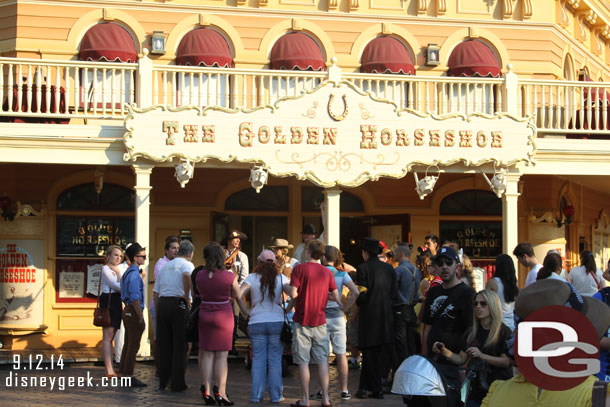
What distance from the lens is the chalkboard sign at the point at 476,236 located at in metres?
18.0

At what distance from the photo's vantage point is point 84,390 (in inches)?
415

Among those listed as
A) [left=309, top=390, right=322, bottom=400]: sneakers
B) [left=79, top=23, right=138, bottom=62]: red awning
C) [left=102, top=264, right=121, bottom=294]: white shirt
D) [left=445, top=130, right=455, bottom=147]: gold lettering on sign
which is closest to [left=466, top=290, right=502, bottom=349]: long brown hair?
[left=309, top=390, right=322, bottom=400]: sneakers

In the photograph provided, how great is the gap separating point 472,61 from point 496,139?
3749 mm

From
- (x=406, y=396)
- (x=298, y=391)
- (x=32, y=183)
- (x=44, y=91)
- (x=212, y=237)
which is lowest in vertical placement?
(x=298, y=391)

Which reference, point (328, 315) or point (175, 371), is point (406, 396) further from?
point (175, 371)

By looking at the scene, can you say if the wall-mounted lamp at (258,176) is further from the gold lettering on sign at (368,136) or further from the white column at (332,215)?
the gold lettering on sign at (368,136)

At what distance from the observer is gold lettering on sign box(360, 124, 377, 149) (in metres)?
14.3

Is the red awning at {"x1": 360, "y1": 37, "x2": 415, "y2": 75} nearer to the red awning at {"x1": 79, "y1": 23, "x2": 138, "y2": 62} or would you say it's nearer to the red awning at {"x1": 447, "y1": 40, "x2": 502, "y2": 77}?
the red awning at {"x1": 447, "y1": 40, "x2": 502, "y2": 77}

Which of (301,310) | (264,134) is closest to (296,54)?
(264,134)

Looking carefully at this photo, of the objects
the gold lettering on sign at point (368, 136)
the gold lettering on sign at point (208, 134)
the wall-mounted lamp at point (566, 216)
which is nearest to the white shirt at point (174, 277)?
the gold lettering on sign at point (208, 134)

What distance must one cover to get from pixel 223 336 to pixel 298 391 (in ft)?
5.37

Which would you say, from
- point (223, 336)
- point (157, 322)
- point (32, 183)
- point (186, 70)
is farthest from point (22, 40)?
point (223, 336)

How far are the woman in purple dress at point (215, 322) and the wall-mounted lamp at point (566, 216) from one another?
10.3 metres

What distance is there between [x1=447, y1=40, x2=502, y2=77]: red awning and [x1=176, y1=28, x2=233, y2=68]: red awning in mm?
4548
